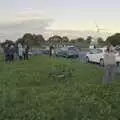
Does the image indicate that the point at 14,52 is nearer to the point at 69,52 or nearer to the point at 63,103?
the point at 69,52

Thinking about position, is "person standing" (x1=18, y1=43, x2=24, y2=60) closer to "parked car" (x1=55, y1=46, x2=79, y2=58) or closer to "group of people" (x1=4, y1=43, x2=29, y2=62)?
"group of people" (x1=4, y1=43, x2=29, y2=62)

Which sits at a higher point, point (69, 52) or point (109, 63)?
point (109, 63)

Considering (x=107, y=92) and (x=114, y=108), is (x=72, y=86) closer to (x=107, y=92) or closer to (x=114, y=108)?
(x=107, y=92)

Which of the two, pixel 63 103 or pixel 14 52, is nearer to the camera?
pixel 63 103

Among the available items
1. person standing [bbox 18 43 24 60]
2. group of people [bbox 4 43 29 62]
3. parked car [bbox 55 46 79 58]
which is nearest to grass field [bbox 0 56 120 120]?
group of people [bbox 4 43 29 62]

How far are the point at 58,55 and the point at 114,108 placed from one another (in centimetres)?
3998

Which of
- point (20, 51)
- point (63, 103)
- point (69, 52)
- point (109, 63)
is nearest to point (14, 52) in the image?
point (20, 51)

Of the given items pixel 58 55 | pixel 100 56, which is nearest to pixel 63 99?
pixel 100 56

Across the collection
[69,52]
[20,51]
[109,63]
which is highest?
[109,63]

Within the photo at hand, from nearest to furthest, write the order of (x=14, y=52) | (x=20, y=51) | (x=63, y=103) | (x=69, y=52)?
(x=63, y=103) → (x=14, y=52) → (x=20, y=51) → (x=69, y=52)

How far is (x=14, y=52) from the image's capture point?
39531 millimetres

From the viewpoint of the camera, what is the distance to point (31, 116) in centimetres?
1127

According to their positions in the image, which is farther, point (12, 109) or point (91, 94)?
point (91, 94)

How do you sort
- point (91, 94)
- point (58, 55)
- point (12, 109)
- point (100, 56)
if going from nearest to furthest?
point (12, 109), point (91, 94), point (100, 56), point (58, 55)
